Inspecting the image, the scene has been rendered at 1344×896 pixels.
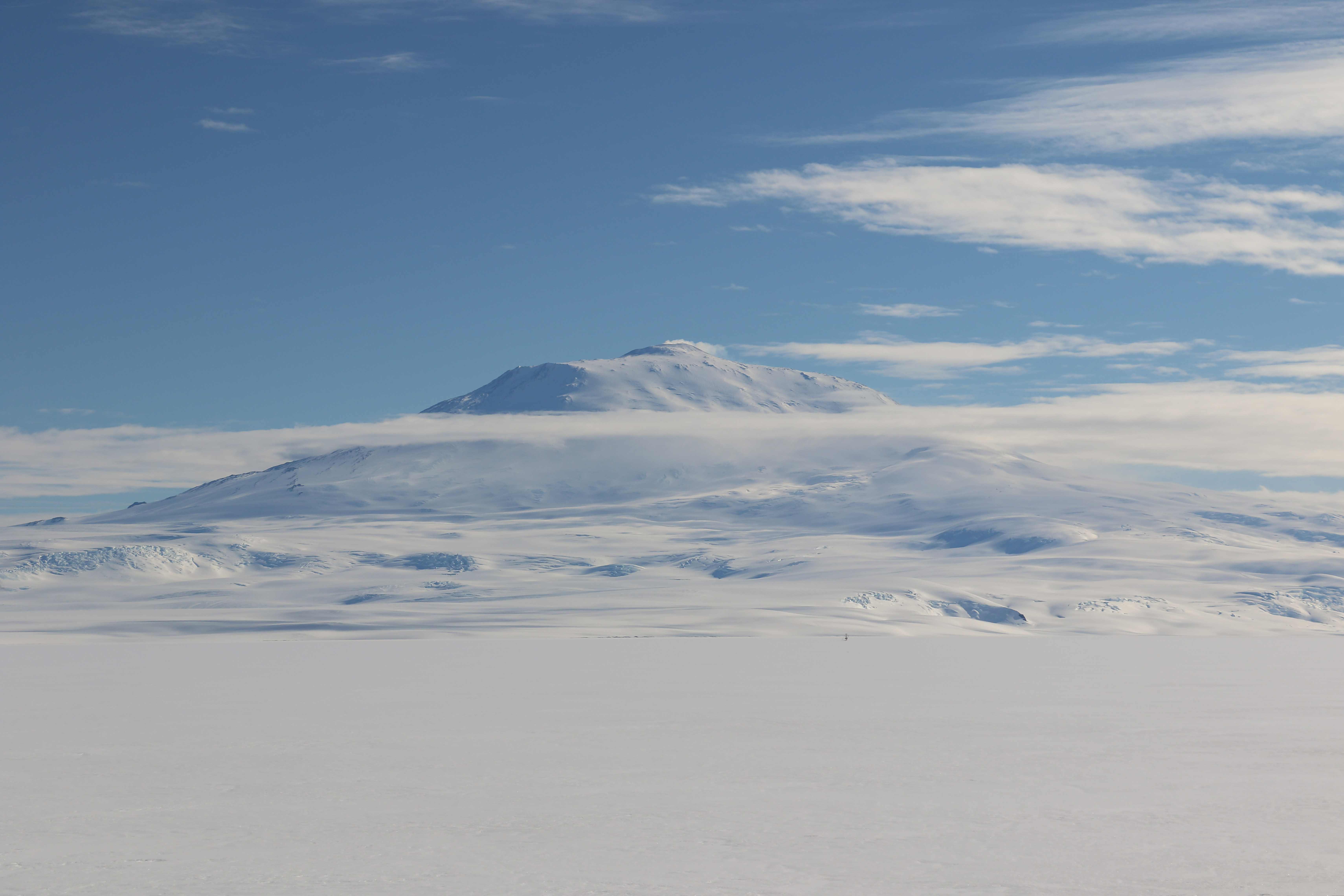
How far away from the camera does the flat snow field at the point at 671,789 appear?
60.6 feet

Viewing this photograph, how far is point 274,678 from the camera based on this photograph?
60.2 metres

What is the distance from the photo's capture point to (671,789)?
26.1 metres

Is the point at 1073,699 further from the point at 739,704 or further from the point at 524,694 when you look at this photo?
the point at 524,694

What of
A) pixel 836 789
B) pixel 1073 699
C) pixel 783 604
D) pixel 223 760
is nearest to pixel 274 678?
pixel 223 760

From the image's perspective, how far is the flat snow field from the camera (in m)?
18.5

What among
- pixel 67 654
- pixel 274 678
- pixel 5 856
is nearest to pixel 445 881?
pixel 5 856

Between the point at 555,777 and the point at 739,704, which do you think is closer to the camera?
the point at 555,777

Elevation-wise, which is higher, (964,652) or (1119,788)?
(1119,788)

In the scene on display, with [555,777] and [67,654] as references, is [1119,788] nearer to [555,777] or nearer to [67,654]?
[555,777]

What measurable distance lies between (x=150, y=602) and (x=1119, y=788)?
19565cm

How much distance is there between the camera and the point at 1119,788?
26.2 meters

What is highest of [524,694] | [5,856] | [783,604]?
[5,856]

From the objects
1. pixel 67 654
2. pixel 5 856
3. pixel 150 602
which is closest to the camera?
pixel 5 856

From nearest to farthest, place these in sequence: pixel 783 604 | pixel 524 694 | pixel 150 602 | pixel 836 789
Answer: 1. pixel 836 789
2. pixel 524 694
3. pixel 783 604
4. pixel 150 602
